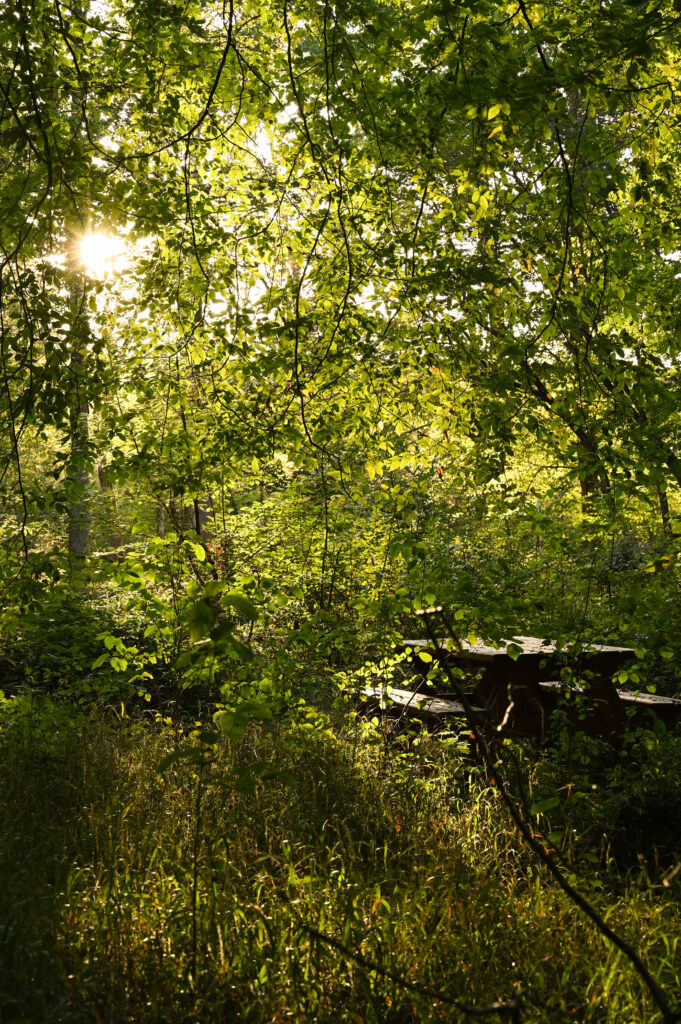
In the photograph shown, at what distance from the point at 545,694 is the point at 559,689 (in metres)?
1.29

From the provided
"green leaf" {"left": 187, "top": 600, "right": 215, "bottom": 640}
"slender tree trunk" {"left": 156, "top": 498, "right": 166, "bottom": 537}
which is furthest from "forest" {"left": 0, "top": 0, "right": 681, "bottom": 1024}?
"slender tree trunk" {"left": 156, "top": 498, "right": 166, "bottom": 537}

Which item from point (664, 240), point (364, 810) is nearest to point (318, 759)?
point (364, 810)

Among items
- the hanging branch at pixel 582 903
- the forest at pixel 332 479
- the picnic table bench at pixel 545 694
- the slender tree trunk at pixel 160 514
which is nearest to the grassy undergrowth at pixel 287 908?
the forest at pixel 332 479

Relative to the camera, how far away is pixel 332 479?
479cm

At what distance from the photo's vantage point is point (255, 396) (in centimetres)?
533

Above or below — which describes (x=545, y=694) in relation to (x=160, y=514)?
below

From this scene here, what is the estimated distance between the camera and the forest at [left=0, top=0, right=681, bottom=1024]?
9.25 feet

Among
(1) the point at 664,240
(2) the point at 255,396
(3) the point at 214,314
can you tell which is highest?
(1) the point at 664,240

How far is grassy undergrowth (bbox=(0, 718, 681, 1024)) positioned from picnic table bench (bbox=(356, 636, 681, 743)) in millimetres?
967

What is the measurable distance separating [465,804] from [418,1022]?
2280 mm

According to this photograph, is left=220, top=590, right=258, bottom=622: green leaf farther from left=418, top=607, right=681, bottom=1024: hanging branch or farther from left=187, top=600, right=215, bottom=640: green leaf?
left=418, top=607, right=681, bottom=1024: hanging branch

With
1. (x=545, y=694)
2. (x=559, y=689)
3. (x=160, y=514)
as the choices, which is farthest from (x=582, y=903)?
(x=160, y=514)

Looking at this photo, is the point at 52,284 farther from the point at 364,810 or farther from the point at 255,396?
the point at 364,810

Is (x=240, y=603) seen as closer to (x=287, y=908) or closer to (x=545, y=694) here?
(x=287, y=908)
